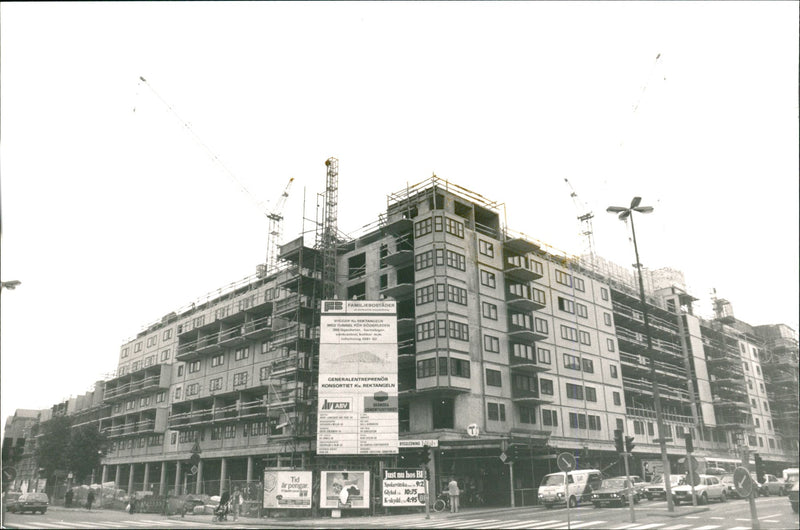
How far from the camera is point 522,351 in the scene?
178 feet

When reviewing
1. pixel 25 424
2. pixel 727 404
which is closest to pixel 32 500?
pixel 727 404

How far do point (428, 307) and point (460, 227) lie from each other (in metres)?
8.14

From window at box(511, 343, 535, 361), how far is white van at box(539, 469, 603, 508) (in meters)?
16.6

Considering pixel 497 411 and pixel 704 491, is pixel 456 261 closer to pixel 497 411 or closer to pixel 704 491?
pixel 497 411

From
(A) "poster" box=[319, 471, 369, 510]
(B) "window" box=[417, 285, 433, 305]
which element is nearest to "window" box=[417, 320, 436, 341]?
(B) "window" box=[417, 285, 433, 305]

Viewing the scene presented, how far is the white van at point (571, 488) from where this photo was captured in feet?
115

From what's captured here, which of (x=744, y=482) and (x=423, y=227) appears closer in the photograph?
(x=744, y=482)

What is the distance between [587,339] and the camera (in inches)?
2496

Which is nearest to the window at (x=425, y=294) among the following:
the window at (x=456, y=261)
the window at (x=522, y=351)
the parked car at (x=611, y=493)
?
the window at (x=456, y=261)

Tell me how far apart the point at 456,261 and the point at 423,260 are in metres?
2.80

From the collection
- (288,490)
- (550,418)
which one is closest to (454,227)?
(550,418)

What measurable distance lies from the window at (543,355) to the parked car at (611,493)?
20981 mm

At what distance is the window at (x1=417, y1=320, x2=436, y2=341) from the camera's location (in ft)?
157

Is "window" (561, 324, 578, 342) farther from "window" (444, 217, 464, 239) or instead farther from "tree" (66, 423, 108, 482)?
"tree" (66, 423, 108, 482)
